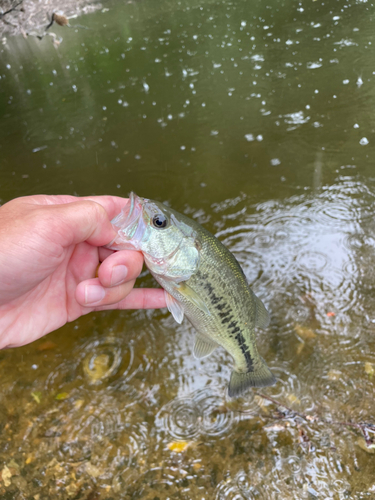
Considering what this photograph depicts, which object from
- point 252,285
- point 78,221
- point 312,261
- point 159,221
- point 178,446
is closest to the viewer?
point 78,221

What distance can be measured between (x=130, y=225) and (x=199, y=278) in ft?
1.97

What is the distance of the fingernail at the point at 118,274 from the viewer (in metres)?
2.10

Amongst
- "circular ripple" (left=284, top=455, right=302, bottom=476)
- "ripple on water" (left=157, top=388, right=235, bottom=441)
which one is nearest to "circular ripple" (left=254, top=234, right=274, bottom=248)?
"ripple on water" (left=157, top=388, right=235, bottom=441)

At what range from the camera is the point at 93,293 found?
2158mm

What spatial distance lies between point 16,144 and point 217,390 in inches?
318

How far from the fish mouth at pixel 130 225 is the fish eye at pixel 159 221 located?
78 mm

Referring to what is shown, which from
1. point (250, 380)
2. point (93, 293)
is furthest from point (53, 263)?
point (250, 380)

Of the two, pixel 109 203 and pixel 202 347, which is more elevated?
pixel 109 203

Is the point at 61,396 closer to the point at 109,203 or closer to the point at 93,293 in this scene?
the point at 93,293

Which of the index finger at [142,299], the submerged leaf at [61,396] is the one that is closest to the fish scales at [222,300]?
the index finger at [142,299]

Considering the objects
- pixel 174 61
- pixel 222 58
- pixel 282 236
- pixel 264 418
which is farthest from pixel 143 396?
pixel 174 61

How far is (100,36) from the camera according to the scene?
21547mm

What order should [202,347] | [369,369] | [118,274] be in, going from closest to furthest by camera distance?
1. [118,274]
2. [202,347]
3. [369,369]

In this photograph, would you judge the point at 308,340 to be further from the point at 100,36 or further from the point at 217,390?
the point at 100,36
